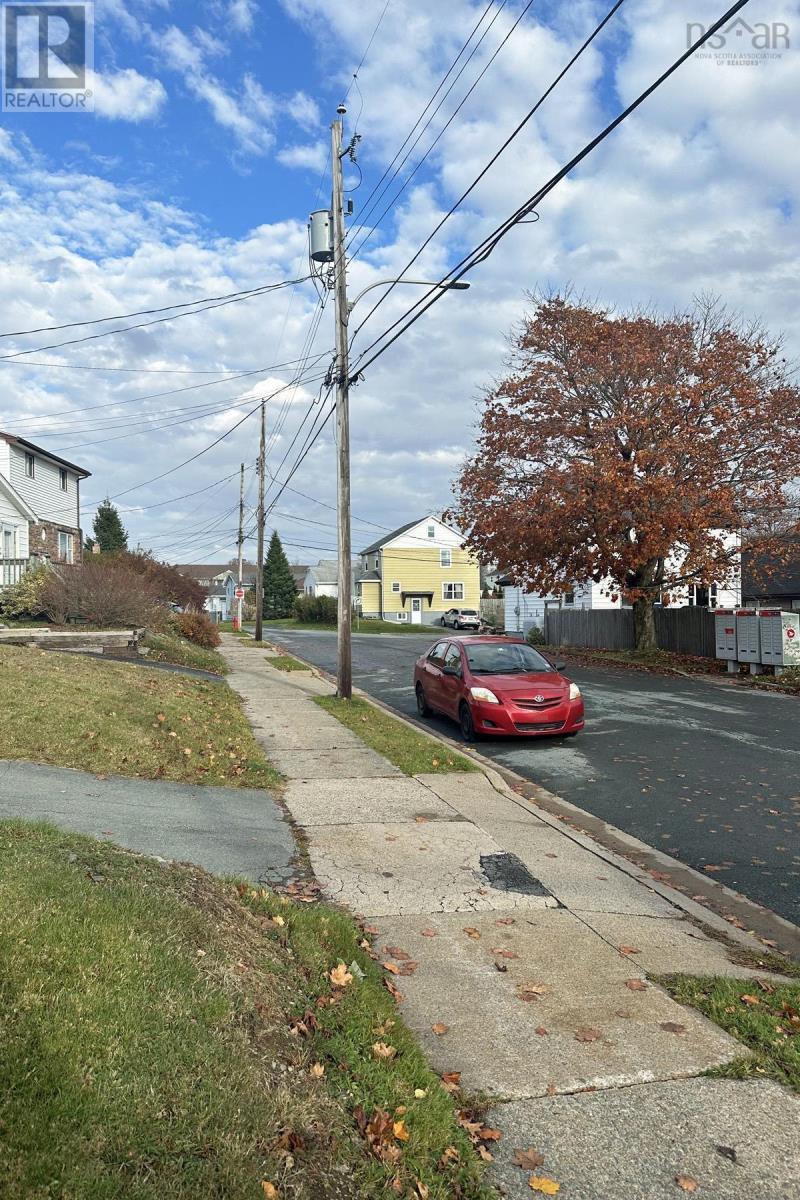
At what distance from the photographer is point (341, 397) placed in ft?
55.1

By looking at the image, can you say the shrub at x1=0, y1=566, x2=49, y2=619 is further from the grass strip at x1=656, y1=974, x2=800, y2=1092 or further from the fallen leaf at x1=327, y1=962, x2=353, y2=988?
the grass strip at x1=656, y1=974, x2=800, y2=1092

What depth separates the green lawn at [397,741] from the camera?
1031 centimetres

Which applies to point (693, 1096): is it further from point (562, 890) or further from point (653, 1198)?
point (562, 890)

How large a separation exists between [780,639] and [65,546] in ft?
95.8

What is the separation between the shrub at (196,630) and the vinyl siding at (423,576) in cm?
4703

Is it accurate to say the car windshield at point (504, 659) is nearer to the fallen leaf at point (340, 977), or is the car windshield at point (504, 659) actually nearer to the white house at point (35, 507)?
the fallen leaf at point (340, 977)

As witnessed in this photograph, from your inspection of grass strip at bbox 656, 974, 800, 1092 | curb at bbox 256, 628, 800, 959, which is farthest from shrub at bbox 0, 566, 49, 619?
grass strip at bbox 656, 974, 800, 1092

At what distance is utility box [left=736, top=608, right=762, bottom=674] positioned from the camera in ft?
72.0

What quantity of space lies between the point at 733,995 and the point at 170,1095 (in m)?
2.95

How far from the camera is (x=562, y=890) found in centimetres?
614

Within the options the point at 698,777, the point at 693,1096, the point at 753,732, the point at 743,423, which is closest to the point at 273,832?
the point at 693,1096

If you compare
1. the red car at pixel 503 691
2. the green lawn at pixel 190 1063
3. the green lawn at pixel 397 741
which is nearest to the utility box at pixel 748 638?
the red car at pixel 503 691

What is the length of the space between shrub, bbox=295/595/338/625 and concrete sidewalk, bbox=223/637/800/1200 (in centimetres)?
6136

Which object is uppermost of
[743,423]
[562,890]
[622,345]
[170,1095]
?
[622,345]
